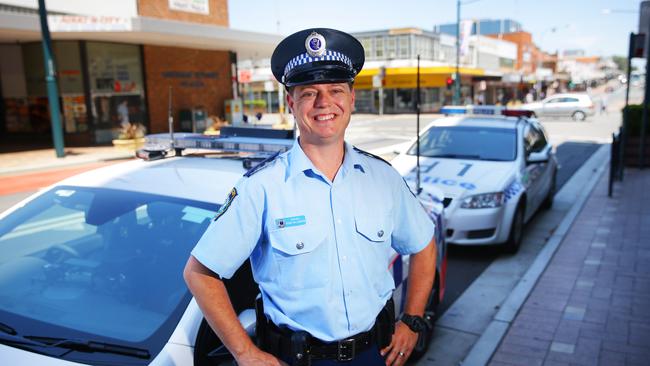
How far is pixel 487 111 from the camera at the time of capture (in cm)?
855

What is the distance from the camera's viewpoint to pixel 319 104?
1893 mm

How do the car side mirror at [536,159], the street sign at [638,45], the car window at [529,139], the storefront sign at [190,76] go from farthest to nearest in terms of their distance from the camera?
1. the storefront sign at [190,76]
2. the street sign at [638,45]
3. the car window at [529,139]
4. the car side mirror at [536,159]

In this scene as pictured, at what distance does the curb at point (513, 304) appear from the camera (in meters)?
3.96

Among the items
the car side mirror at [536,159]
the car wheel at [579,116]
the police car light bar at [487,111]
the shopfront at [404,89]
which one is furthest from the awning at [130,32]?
the shopfront at [404,89]

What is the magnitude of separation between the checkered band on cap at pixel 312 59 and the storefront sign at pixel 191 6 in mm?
24222

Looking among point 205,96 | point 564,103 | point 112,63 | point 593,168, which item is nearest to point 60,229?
point 593,168

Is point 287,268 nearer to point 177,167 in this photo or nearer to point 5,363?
point 5,363

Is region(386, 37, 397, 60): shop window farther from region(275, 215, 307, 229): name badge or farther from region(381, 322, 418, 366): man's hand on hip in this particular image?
region(275, 215, 307, 229): name badge

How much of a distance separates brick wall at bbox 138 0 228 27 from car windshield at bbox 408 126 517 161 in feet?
60.9

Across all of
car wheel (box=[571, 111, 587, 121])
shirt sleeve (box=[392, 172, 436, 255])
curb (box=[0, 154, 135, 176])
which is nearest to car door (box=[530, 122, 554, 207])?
shirt sleeve (box=[392, 172, 436, 255])

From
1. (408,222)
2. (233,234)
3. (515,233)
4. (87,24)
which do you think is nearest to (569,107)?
(87,24)

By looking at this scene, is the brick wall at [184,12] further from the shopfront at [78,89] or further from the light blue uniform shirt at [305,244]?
the light blue uniform shirt at [305,244]

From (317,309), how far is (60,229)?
6.43ft

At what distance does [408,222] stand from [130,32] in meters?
19.2
